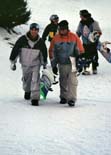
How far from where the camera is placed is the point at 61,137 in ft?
27.5

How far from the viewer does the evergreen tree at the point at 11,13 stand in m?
23.1

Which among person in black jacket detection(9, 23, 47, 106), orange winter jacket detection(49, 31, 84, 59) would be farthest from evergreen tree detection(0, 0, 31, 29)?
orange winter jacket detection(49, 31, 84, 59)

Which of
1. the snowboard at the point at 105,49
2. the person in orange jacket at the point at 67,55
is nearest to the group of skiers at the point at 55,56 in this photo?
the person in orange jacket at the point at 67,55

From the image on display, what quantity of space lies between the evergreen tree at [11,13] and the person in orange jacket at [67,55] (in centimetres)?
1184

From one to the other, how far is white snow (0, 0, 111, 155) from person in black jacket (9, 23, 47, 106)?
1.09 ft

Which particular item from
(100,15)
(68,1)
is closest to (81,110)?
(100,15)

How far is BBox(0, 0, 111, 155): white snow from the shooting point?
7.80m

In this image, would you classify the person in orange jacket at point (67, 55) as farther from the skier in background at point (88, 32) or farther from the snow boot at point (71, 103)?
the skier in background at point (88, 32)

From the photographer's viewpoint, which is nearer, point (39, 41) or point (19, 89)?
point (39, 41)

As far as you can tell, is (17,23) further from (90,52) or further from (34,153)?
(34,153)

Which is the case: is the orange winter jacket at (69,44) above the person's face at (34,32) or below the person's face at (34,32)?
below

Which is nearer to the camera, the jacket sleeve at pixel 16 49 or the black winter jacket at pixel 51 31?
the jacket sleeve at pixel 16 49

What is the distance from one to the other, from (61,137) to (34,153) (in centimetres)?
95

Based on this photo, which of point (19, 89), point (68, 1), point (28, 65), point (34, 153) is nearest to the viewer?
point (34, 153)
